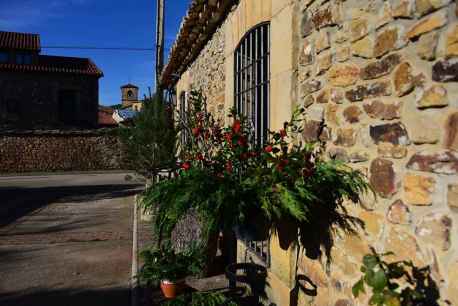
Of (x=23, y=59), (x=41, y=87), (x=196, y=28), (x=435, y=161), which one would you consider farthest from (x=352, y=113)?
(x=23, y=59)

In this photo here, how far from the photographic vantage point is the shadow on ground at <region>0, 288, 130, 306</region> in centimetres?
395

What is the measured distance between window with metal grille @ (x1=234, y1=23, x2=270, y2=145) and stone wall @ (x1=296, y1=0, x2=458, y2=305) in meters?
1.08

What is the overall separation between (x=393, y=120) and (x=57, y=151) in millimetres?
21968

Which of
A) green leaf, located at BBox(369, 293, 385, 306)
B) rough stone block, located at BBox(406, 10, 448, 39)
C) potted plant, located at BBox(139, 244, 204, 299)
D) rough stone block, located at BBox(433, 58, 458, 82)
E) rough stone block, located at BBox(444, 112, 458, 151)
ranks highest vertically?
rough stone block, located at BBox(406, 10, 448, 39)

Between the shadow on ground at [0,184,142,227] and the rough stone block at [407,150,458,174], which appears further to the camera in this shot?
the shadow on ground at [0,184,142,227]

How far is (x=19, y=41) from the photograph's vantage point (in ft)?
87.0

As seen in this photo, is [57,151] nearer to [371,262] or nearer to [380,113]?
[380,113]

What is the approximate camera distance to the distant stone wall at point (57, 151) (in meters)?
20.8

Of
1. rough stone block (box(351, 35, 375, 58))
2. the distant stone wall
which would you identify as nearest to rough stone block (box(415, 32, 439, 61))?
rough stone block (box(351, 35, 375, 58))

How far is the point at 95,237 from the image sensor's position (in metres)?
6.62

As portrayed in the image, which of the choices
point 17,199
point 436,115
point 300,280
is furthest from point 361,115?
point 17,199

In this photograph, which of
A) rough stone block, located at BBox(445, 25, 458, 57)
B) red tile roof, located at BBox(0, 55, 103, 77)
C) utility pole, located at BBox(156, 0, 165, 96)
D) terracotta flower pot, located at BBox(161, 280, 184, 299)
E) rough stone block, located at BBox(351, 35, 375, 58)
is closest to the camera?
rough stone block, located at BBox(445, 25, 458, 57)

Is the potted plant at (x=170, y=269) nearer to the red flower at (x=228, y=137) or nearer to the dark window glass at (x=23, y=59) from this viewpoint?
the red flower at (x=228, y=137)

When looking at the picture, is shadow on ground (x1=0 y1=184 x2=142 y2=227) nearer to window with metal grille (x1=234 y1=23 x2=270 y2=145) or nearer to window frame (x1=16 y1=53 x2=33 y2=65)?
window with metal grille (x1=234 y1=23 x2=270 y2=145)
